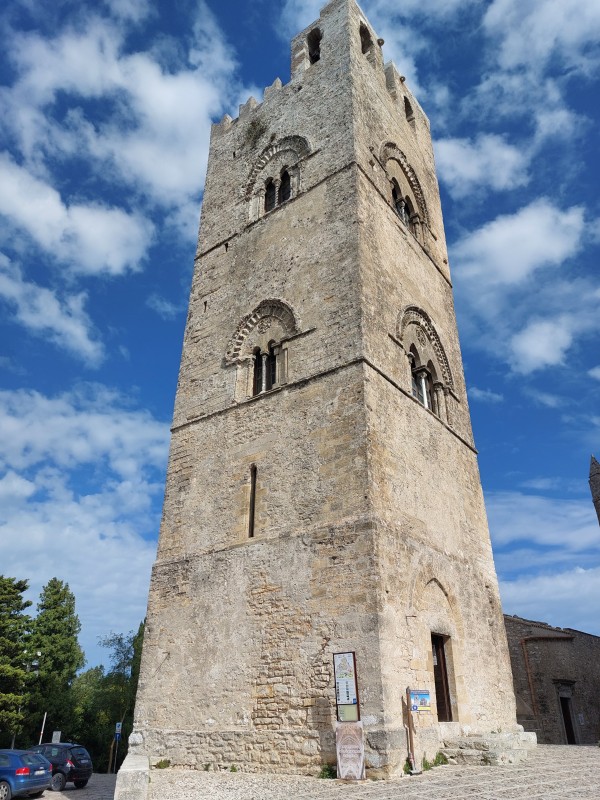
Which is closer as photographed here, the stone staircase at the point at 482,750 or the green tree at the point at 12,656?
the stone staircase at the point at 482,750

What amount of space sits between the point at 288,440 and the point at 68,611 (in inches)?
1008

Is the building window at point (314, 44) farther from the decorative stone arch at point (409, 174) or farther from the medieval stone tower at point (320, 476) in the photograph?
the decorative stone arch at point (409, 174)

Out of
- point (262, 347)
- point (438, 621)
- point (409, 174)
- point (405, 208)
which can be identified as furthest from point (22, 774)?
point (409, 174)

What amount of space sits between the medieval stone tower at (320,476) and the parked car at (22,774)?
2413mm

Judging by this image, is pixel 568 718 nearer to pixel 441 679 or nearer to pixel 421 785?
pixel 441 679

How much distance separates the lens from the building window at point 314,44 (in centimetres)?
1721

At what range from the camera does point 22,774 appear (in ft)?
34.5

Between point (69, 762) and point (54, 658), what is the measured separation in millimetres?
16951

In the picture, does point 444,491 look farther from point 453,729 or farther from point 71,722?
point 71,722

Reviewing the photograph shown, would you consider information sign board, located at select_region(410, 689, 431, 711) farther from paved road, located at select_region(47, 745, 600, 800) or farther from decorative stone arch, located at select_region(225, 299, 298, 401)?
decorative stone arch, located at select_region(225, 299, 298, 401)

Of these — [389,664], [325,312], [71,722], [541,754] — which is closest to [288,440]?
[325,312]

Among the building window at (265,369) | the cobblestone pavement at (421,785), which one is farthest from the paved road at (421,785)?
the building window at (265,369)

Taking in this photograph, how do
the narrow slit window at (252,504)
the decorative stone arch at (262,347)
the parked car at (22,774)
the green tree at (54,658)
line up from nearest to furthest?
the parked car at (22,774) → the narrow slit window at (252,504) → the decorative stone arch at (262,347) → the green tree at (54,658)

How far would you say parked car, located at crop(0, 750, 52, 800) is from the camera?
10203mm
